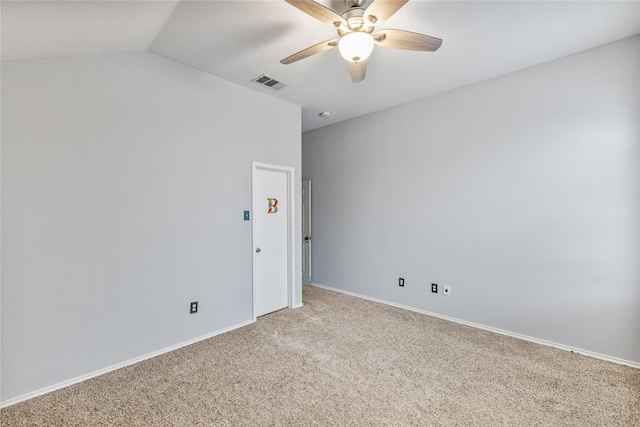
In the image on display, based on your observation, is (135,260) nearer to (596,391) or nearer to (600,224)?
(596,391)

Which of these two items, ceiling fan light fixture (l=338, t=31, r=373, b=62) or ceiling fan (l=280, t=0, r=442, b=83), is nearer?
ceiling fan (l=280, t=0, r=442, b=83)

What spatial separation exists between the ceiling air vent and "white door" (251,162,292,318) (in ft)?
3.06

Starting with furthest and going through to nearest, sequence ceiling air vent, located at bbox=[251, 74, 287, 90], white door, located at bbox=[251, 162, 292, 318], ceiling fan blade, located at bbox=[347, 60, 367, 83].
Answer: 1. white door, located at bbox=[251, 162, 292, 318]
2. ceiling air vent, located at bbox=[251, 74, 287, 90]
3. ceiling fan blade, located at bbox=[347, 60, 367, 83]

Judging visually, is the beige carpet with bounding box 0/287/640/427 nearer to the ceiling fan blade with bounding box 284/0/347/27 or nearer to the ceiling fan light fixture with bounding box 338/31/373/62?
the ceiling fan light fixture with bounding box 338/31/373/62

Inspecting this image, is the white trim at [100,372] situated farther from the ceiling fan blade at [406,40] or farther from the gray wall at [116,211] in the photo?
the ceiling fan blade at [406,40]

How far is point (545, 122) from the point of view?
9.54ft

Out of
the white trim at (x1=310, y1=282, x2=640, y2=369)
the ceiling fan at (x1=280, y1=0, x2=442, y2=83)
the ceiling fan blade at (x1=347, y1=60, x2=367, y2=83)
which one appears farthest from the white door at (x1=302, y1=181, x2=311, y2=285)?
the ceiling fan at (x1=280, y1=0, x2=442, y2=83)

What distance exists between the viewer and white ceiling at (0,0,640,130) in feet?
6.08

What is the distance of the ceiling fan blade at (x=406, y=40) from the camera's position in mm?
1875

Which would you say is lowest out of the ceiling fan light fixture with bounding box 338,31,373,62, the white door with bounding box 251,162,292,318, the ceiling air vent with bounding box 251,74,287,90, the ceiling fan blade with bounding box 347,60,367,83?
the white door with bounding box 251,162,292,318

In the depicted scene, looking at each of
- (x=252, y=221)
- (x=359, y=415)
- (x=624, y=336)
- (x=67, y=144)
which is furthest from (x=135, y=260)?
(x=624, y=336)

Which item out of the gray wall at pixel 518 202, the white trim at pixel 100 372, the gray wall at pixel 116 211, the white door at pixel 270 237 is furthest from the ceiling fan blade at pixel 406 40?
the white trim at pixel 100 372

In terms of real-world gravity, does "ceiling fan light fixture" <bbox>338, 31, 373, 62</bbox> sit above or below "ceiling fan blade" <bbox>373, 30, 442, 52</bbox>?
below

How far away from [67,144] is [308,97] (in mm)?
2515
